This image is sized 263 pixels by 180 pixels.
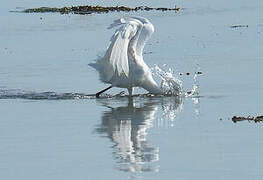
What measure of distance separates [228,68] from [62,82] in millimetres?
3859

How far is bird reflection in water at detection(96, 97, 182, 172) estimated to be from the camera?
38.0 feet

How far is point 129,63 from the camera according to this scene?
18.3 metres

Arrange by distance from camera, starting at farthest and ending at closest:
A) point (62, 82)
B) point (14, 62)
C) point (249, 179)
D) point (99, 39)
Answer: point (99, 39), point (14, 62), point (62, 82), point (249, 179)

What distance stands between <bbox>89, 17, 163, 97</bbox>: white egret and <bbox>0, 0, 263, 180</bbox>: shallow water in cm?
29

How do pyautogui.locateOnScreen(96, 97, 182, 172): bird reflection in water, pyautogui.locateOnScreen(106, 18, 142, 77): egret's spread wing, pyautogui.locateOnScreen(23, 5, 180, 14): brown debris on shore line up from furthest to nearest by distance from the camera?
pyautogui.locateOnScreen(23, 5, 180, 14): brown debris on shore
pyautogui.locateOnScreen(106, 18, 142, 77): egret's spread wing
pyautogui.locateOnScreen(96, 97, 182, 172): bird reflection in water

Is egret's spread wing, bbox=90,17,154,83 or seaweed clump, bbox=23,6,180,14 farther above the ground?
egret's spread wing, bbox=90,17,154,83

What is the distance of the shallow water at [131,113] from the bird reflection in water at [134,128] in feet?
0.05

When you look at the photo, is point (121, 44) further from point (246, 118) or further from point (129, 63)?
point (246, 118)

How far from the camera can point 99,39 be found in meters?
29.2

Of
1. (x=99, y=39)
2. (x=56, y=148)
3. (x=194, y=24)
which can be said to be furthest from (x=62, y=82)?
(x=194, y=24)

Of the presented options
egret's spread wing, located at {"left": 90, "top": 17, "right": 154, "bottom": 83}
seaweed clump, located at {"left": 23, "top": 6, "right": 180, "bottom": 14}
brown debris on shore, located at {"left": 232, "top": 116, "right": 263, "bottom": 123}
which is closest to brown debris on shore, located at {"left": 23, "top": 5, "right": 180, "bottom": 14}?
seaweed clump, located at {"left": 23, "top": 6, "right": 180, "bottom": 14}

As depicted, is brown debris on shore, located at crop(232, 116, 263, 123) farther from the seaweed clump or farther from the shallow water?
the seaweed clump

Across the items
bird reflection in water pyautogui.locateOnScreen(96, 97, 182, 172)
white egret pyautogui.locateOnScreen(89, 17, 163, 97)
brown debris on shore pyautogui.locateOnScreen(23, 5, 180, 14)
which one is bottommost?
brown debris on shore pyautogui.locateOnScreen(23, 5, 180, 14)

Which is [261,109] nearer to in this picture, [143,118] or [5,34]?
[143,118]
